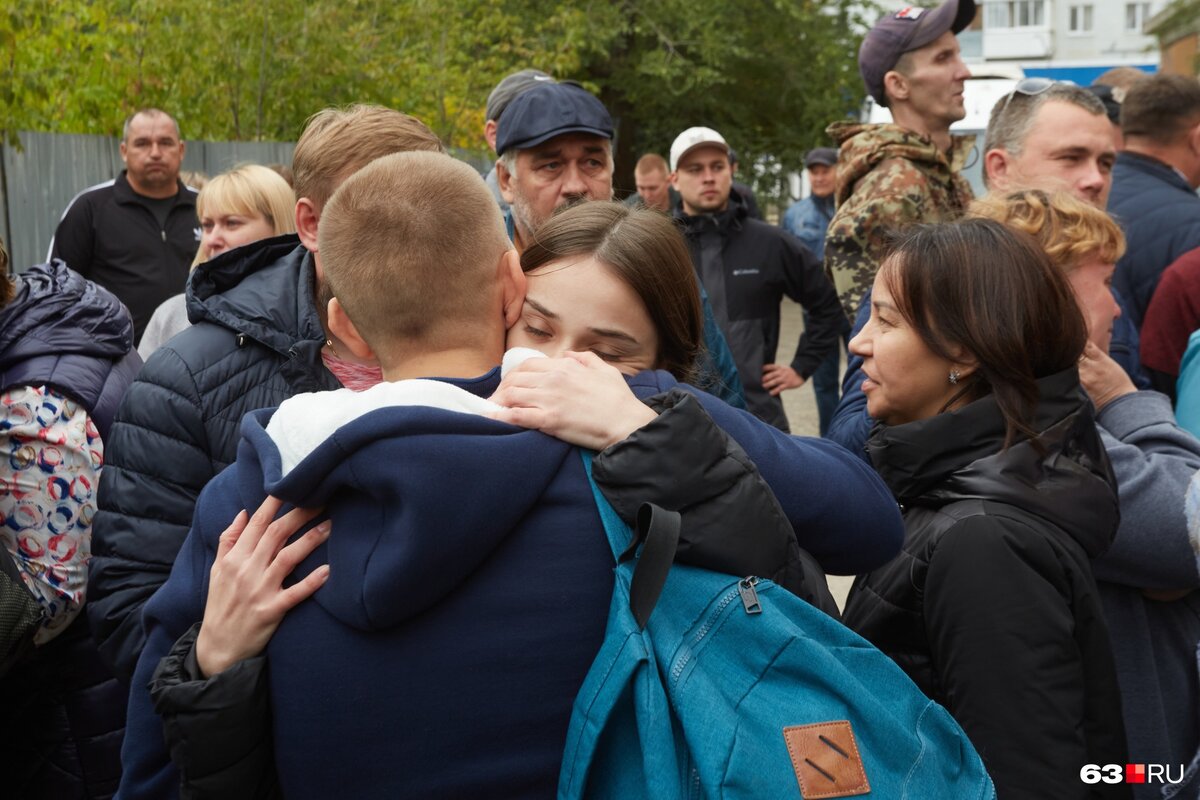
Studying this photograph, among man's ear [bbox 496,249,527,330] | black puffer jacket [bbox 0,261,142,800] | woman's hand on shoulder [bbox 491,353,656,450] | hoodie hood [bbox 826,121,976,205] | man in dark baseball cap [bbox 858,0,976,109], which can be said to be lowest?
black puffer jacket [bbox 0,261,142,800]

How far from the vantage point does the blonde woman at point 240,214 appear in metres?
4.43

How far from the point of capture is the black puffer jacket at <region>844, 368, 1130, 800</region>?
217cm

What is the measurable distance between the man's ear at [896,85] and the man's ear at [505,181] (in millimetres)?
1558

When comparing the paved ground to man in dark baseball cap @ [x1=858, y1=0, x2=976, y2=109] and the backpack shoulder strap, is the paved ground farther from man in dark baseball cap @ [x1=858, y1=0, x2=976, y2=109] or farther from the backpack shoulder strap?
the backpack shoulder strap

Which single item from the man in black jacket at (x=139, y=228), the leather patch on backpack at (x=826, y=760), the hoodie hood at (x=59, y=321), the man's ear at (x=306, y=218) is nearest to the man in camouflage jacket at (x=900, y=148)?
the man's ear at (x=306, y=218)

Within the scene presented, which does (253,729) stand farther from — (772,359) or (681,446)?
(772,359)

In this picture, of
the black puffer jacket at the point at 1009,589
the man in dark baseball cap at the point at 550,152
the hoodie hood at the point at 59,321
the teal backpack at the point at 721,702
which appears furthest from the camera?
the man in dark baseball cap at the point at 550,152

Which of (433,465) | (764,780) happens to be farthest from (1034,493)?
(433,465)

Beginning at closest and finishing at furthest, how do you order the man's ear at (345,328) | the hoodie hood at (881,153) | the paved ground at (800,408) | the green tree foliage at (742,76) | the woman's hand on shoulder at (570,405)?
the woman's hand on shoulder at (570,405)
the man's ear at (345,328)
the hoodie hood at (881,153)
the paved ground at (800,408)
the green tree foliage at (742,76)

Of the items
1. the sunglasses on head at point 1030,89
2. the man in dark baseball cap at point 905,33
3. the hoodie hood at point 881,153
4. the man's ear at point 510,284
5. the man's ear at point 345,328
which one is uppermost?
the man in dark baseball cap at point 905,33

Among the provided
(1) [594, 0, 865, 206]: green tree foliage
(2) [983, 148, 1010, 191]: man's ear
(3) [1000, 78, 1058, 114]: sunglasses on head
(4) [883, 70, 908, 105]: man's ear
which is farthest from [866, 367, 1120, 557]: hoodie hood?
(1) [594, 0, 865, 206]: green tree foliage

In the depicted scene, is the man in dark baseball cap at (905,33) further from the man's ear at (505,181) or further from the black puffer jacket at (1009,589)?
the black puffer jacket at (1009,589)

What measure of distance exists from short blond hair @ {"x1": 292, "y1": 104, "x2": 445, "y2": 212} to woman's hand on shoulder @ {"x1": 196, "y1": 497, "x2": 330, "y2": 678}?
118cm

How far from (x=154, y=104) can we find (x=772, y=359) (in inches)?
242
